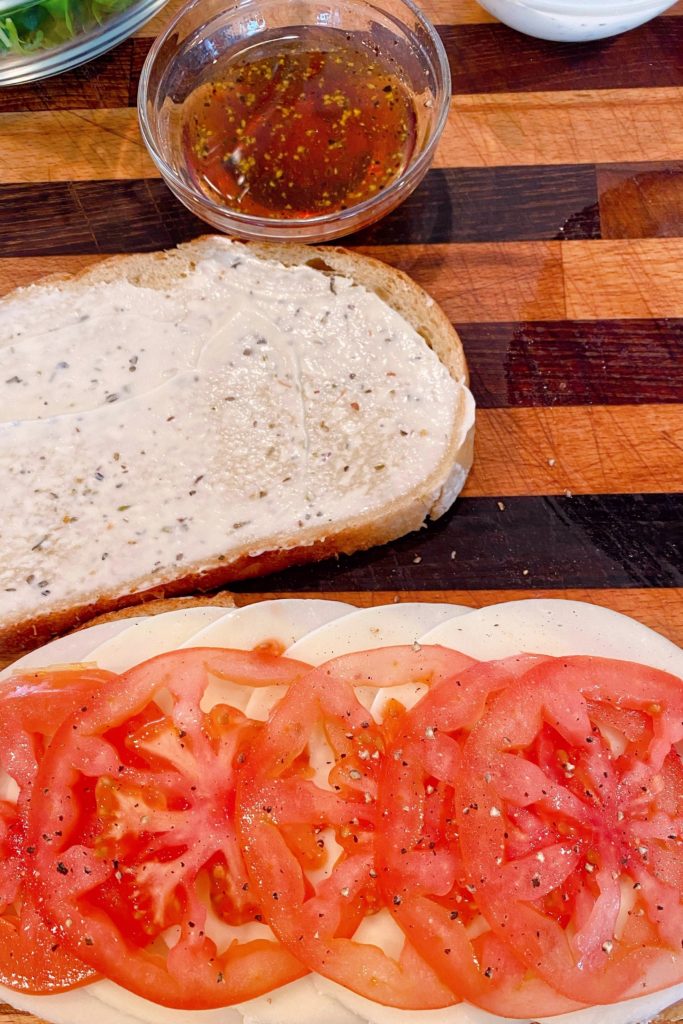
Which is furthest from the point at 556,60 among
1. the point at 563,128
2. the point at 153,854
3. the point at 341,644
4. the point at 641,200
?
the point at 153,854

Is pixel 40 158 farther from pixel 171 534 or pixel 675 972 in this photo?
pixel 675 972

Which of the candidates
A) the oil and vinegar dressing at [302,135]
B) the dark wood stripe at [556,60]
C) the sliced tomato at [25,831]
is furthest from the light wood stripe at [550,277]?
the sliced tomato at [25,831]

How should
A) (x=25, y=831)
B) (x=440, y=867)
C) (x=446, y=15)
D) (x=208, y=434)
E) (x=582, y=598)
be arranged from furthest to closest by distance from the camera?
1. (x=446, y=15)
2. (x=582, y=598)
3. (x=208, y=434)
4. (x=25, y=831)
5. (x=440, y=867)

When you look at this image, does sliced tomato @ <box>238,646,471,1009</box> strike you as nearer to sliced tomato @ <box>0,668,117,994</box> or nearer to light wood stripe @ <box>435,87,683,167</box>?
sliced tomato @ <box>0,668,117,994</box>

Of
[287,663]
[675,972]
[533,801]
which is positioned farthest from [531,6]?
[675,972]

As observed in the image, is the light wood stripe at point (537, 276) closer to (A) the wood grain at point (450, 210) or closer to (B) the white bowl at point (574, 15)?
(A) the wood grain at point (450, 210)

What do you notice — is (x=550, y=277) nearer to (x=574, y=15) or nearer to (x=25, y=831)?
(x=574, y=15)

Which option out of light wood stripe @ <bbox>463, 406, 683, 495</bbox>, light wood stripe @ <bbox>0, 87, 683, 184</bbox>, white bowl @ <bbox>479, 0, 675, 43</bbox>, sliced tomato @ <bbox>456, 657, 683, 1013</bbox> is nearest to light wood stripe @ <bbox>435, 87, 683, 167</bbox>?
light wood stripe @ <bbox>0, 87, 683, 184</bbox>
